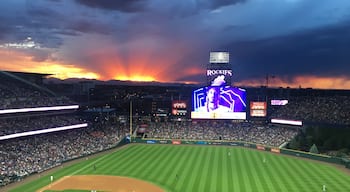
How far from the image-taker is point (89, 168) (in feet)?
162

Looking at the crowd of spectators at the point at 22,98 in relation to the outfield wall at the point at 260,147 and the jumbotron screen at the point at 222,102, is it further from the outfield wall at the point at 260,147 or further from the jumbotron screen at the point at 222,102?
the jumbotron screen at the point at 222,102

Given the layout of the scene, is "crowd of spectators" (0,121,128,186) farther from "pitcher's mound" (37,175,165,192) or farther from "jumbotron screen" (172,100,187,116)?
"jumbotron screen" (172,100,187,116)

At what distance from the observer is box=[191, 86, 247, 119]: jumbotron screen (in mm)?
75688

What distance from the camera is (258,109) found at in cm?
7775

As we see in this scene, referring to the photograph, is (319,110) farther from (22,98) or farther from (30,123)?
(22,98)

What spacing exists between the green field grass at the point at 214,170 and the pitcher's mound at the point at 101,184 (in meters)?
1.42

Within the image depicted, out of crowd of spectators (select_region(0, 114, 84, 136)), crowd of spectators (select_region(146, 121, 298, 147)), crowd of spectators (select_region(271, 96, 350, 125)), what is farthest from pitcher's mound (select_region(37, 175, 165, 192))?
crowd of spectators (select_region(271, 96, 350, 125))

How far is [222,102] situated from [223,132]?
6606 millimetres

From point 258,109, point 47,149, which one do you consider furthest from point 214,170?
point 258,109

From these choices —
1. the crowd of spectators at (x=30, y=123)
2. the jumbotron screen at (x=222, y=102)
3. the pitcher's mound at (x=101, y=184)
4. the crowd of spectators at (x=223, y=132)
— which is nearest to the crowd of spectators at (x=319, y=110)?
the crowd of spectators at (x=223, y=132)

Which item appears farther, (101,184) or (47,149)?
(47,149)

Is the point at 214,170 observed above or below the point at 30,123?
below

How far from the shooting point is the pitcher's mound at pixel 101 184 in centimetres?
3878

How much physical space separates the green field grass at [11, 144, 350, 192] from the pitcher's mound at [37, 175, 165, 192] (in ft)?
4.67
